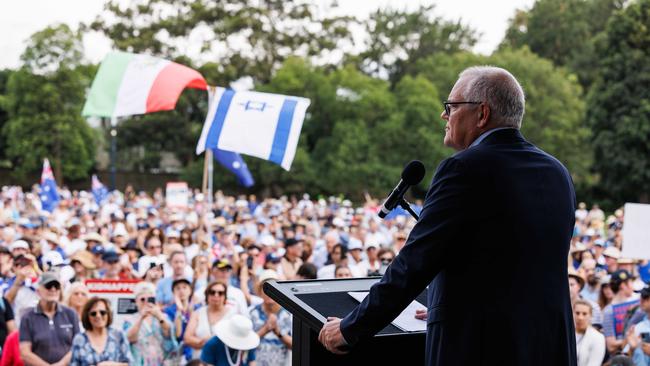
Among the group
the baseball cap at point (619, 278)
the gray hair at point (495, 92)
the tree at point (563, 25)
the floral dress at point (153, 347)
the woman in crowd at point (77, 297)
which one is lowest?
the floral dress at point (153, 347)

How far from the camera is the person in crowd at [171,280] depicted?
8070 mm

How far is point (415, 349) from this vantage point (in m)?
2.81

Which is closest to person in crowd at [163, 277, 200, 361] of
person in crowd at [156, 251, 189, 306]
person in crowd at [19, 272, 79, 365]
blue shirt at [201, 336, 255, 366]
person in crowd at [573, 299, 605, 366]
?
person in crowd at [156, 251, 189, 306]

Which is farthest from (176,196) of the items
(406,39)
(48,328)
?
(406,39)

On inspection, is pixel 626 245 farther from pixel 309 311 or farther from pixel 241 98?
pixel 309 311

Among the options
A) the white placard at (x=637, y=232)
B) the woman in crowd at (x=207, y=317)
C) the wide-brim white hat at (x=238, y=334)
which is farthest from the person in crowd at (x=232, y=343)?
the white placard at (x=637, y=232)

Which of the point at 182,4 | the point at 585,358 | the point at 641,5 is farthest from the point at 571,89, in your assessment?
the point at 585,358

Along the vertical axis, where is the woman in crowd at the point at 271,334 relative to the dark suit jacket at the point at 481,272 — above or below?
below

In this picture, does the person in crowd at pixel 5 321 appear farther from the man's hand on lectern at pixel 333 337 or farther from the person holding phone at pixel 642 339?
the man's hand on lectern at pixel 333 337

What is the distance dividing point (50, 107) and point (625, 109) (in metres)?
31.3

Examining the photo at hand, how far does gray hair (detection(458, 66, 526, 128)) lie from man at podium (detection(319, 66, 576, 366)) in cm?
14

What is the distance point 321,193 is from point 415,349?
142 feet

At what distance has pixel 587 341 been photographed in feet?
22.3

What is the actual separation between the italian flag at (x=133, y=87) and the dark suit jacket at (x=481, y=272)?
30.5ft
